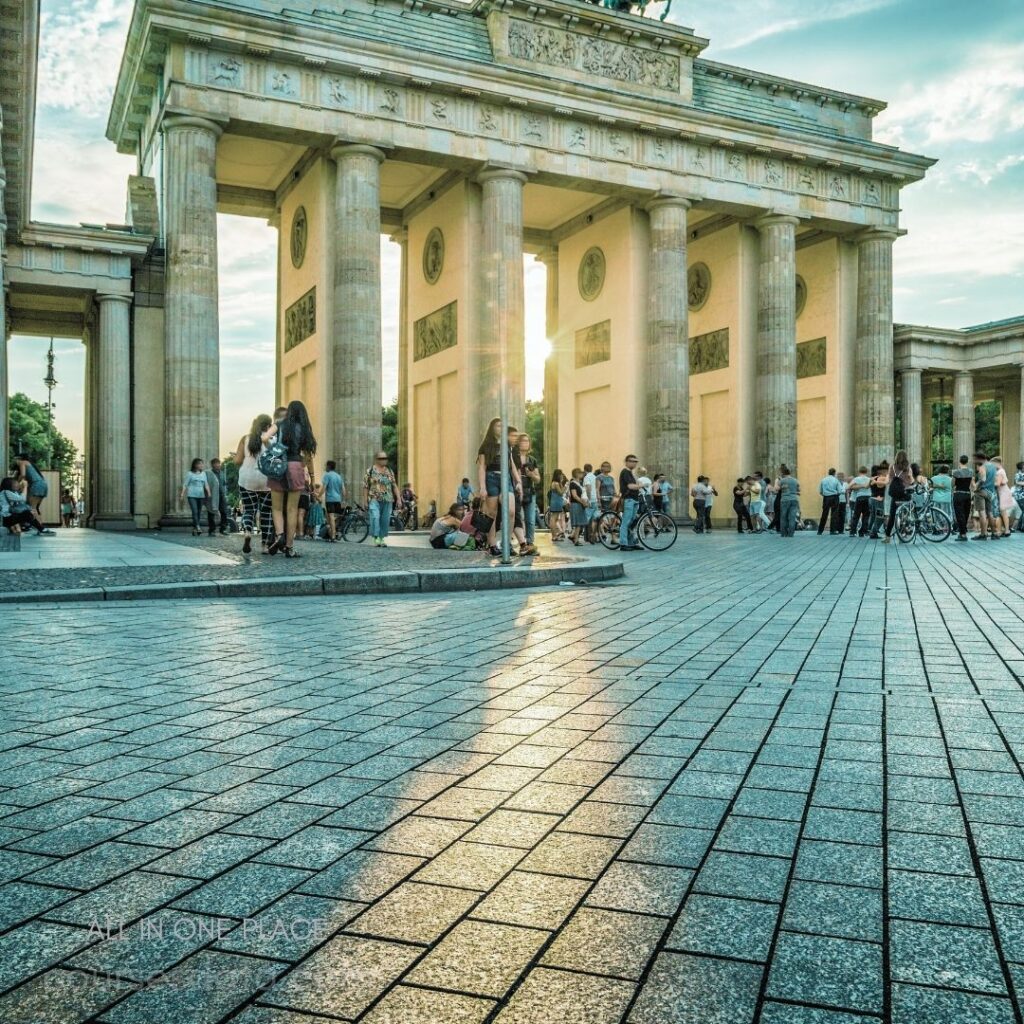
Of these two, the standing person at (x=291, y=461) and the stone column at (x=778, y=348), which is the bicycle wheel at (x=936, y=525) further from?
the stone column at (x=778, y=348)

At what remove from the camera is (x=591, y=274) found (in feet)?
131

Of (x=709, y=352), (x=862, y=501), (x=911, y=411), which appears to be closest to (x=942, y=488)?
(x=862, y=501)

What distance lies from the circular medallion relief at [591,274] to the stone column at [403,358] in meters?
6.82

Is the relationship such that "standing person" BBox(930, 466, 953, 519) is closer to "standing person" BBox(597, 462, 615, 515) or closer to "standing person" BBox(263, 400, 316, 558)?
"standing person" BBox(597, 462, 615, 515)

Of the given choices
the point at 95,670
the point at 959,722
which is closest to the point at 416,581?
the point at 95,670

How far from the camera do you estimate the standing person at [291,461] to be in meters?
13.4

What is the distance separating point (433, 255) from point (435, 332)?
278cm

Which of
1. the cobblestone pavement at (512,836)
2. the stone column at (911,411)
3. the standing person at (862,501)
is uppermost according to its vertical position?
the stone column at (911,411)

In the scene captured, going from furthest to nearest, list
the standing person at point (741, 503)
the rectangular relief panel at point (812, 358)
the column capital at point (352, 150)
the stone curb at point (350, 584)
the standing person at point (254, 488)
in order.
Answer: the rectangular relief panel at point (812, 358)
the standing person at point (741, 503)
the column capital at point (352, 150)
the standing person at point (254, 488)
the stone curb at point (350, 584)

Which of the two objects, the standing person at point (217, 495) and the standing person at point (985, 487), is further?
the standing person at point (985, 487)

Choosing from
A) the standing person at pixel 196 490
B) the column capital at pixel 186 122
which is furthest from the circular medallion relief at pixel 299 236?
the standing person at pixel 196 490

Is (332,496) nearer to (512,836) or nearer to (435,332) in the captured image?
(435,332)

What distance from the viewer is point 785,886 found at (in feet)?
8.30

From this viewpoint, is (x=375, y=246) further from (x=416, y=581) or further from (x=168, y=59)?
(x=416, y=581)
